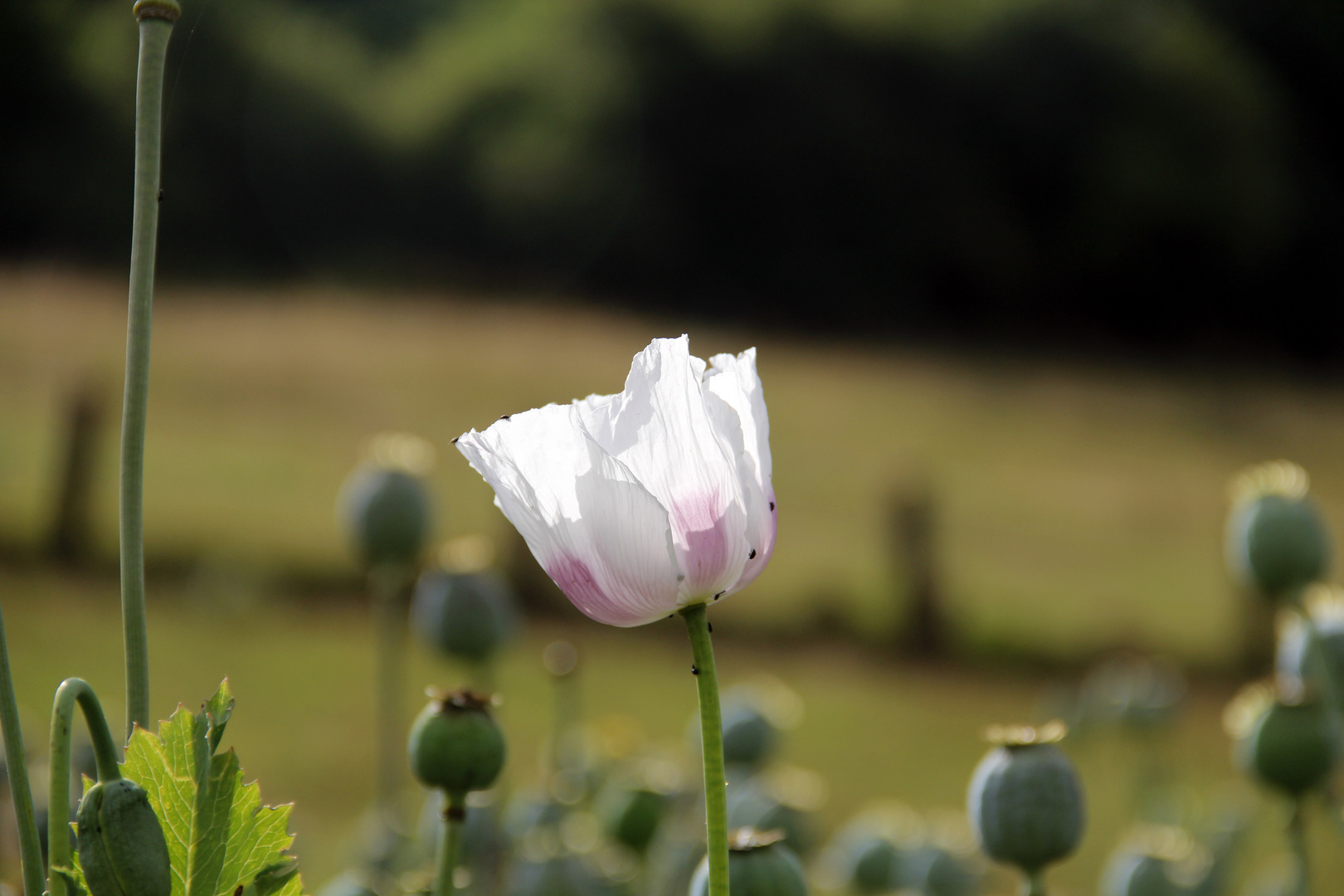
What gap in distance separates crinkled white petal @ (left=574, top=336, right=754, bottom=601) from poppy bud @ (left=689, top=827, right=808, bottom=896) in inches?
6.3

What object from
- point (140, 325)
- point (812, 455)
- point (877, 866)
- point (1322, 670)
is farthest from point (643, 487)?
point (812, 455)

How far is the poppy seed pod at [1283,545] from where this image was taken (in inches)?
28.5

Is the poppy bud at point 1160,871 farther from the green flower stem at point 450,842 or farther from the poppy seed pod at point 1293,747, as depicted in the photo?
the green flower stem at point 450,842

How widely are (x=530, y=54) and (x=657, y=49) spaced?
116 cm

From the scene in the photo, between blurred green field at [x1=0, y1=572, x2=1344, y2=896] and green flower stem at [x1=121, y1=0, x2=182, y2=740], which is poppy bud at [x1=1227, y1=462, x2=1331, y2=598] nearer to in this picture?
green flower stem at [x1=121, y1=0, x2=182, y2=740]

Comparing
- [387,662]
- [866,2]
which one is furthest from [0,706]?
[866,2]

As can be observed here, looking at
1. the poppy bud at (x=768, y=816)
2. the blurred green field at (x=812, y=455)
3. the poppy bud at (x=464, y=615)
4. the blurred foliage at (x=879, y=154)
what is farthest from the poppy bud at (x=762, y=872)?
the blurred foliage at (x=879, y=154)

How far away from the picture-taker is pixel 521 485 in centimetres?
34

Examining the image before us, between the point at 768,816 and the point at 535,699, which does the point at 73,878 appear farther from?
the point at 535,699

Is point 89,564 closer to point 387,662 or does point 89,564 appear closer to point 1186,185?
point 387,662

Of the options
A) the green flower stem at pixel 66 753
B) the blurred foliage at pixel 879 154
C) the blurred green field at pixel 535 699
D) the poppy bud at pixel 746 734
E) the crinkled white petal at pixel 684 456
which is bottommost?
the blurred green field at pixel 535 699

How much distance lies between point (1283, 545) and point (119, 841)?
25.4 inches

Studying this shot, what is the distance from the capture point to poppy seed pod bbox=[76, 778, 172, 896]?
0.32 meters

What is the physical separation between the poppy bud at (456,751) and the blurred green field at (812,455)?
3.19 meters
